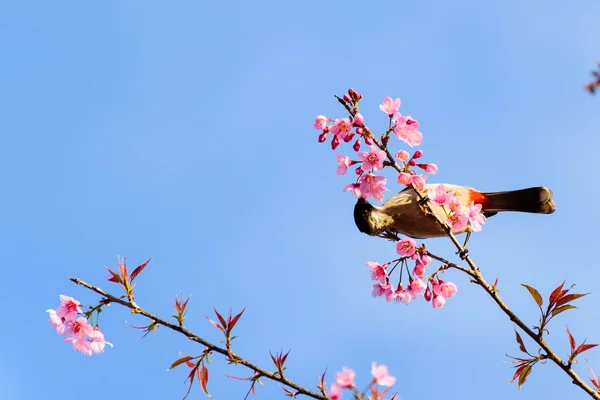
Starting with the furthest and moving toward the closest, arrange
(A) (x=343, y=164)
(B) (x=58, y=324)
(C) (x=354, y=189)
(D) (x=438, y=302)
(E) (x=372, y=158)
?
(D) (x=438, y=302) → (C) (x=354, y=189) → (A) (x=343, y=164) → (E) (x=372, y=158) → (B) (x=58, y=324)

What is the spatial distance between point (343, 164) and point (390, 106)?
0.47 metres

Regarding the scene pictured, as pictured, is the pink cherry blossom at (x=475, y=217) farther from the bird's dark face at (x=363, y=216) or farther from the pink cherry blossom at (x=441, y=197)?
the bird's dark face at (x=363, y=216)

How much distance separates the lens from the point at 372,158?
161 inches

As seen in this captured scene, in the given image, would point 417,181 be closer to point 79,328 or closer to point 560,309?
point 560,309

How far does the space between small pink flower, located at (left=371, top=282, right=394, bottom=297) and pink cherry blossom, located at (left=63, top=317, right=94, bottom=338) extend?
192 centimetres

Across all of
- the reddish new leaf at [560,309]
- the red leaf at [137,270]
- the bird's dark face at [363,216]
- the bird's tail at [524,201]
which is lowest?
the reddish new leaf at [560,309]

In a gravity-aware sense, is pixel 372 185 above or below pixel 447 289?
above

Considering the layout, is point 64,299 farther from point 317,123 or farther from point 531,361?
point 531,361

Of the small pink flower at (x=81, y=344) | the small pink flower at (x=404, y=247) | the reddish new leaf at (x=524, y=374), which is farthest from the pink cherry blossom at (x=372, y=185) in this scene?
the small pink flower at (x=81, y=344)

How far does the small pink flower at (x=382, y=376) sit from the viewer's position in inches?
97.0

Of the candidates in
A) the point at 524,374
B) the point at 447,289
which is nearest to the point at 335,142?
the point at 447,289

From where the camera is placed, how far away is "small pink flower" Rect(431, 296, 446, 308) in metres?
4.57

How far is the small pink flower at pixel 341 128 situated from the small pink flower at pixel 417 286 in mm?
1180

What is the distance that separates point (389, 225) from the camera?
6320 mm
